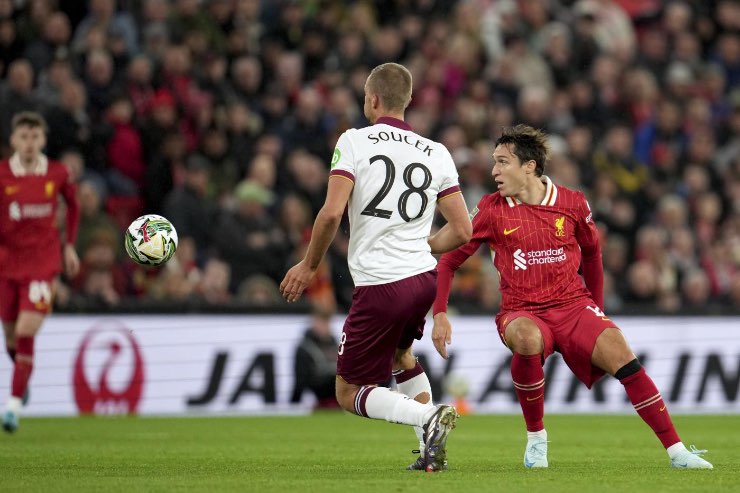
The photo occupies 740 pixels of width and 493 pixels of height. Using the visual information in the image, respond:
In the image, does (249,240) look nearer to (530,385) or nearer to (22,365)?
(22,365)

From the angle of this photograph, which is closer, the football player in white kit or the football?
the football player in white kit

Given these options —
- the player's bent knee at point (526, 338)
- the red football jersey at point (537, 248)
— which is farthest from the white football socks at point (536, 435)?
the red football jersey at point (537, 248)

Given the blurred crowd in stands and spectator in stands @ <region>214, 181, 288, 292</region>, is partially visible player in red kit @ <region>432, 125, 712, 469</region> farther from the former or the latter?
spectator in stands @ <region>214, 181, 288, 292</region>

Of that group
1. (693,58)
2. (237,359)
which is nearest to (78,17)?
(237,359)

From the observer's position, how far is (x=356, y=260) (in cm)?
769

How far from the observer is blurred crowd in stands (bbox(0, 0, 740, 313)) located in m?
15.3

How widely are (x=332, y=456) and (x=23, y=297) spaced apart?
12.1ft

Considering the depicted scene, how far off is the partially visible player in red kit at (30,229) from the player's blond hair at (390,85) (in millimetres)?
4751

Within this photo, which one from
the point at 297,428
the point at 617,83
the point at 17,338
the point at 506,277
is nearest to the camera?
the point at 506,277

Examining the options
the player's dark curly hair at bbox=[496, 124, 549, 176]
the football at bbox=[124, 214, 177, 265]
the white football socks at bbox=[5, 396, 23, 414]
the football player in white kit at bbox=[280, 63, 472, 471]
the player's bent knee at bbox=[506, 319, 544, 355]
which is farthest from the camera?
the white football socks at bbox=[5, 396, 23, 414]

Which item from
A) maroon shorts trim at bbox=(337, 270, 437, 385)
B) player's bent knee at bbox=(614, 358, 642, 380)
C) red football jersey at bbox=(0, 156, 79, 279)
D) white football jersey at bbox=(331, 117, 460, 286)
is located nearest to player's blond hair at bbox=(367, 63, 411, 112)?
white football jersey at bbox=(331, 117, 460, 286)

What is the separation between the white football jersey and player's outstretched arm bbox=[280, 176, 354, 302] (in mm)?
101

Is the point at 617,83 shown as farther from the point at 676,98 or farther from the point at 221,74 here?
the point at 221,74

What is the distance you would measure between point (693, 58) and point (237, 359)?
10.2 metres
